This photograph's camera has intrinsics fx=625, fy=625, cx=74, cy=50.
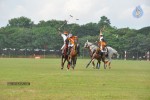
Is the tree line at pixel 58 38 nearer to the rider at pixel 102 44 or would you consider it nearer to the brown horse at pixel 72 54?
the rider at pixel 102 44

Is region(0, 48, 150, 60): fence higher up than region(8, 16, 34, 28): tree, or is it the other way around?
region(8, 16, 34, 28): tree

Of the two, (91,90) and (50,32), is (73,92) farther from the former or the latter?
(50,32)

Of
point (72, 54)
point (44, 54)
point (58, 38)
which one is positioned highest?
point (58, 38)

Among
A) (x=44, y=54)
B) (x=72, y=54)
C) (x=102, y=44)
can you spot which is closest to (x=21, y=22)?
(x=44, y=54)

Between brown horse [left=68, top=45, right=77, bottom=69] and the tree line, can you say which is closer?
brown horse [left=68, top=45, right=77, bottom=69]

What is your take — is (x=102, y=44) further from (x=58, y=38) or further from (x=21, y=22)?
(x=21, y=22)

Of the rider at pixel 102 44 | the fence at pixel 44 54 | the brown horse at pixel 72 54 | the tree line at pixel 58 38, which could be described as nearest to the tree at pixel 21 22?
the tree line at pixel 58 38

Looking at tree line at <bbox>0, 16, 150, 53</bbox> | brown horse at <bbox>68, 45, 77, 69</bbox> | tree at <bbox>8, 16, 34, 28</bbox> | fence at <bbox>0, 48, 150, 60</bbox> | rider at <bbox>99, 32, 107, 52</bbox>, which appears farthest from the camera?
tree at <bbox>8, 16, 34, 28</bbox>

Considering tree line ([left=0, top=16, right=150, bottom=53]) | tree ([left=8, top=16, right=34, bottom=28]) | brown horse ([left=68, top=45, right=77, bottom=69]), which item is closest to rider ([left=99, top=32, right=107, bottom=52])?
brown horse ([left=68, top=45, right=77, bottom=69])

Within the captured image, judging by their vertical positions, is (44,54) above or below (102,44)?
above

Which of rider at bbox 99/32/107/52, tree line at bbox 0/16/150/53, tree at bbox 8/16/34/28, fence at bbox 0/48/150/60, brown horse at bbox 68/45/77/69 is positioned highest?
tree at bbox 8/16/34/28

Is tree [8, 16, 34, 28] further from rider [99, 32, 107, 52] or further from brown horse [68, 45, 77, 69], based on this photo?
brown horse [68, 45, 77, 69]

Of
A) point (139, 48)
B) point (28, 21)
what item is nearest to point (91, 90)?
point (139, 48)

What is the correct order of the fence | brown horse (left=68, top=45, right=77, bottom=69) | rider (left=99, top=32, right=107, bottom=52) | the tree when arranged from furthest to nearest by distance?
1. the tree
2. the fence
3. rider (left=99, top=32, right=107, bottom=52)
4. brown horse (left=68, top=45, right=77, bottom=69)
